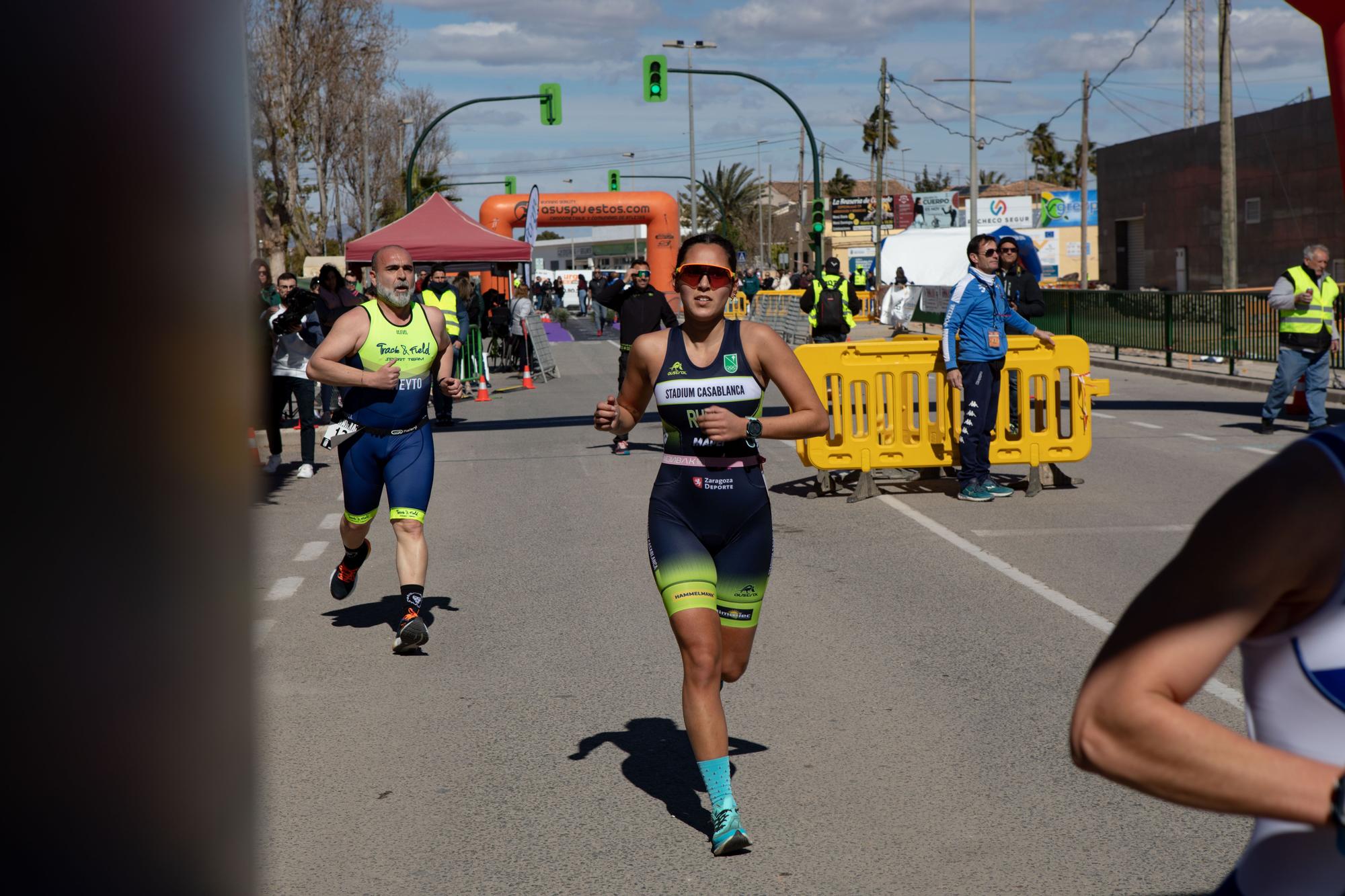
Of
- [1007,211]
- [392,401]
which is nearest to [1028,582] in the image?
[392,401]

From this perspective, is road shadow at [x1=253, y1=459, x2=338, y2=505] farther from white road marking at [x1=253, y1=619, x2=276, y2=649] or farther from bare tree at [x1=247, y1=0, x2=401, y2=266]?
bare tree at [x1=247, y1=0, x2=401, y2=266]

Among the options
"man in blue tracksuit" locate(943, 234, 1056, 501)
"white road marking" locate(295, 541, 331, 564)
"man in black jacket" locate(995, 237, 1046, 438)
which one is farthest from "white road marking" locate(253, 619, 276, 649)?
"man in black jacket" locate(995, 237, 1046, 438)

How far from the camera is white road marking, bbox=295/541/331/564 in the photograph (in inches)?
393

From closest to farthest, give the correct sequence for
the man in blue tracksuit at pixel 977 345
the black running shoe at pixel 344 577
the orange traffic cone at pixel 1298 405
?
the black running shoe at pixel 344 577 < the man in blue tracksuit at pixel 977 345 < the orange traffic cone at pixel 1298 405

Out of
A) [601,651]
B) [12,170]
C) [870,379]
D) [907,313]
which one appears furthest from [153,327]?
[907,313]

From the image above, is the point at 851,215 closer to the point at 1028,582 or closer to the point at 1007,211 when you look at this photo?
the point at 1007,211

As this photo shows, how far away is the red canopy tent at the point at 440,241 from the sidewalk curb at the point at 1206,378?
34.9ft

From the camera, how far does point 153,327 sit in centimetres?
666

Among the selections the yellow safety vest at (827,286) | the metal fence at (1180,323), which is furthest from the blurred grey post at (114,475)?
the metal fence at (1180,323)

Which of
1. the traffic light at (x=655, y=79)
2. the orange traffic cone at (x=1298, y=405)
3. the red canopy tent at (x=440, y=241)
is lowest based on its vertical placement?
the orange traffic cone at (x=1298, y=405)

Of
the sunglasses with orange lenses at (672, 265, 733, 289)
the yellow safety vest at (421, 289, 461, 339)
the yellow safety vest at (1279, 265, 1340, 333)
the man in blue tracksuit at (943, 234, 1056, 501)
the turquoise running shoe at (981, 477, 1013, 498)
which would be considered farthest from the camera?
the yellow safety vest at (421, 289, 461, 339)

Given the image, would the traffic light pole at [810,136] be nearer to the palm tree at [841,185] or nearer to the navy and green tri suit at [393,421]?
the navy and green tri suit at [393,421]

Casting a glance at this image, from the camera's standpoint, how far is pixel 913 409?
12.2 meters

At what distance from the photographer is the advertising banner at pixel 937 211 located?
290 feet
